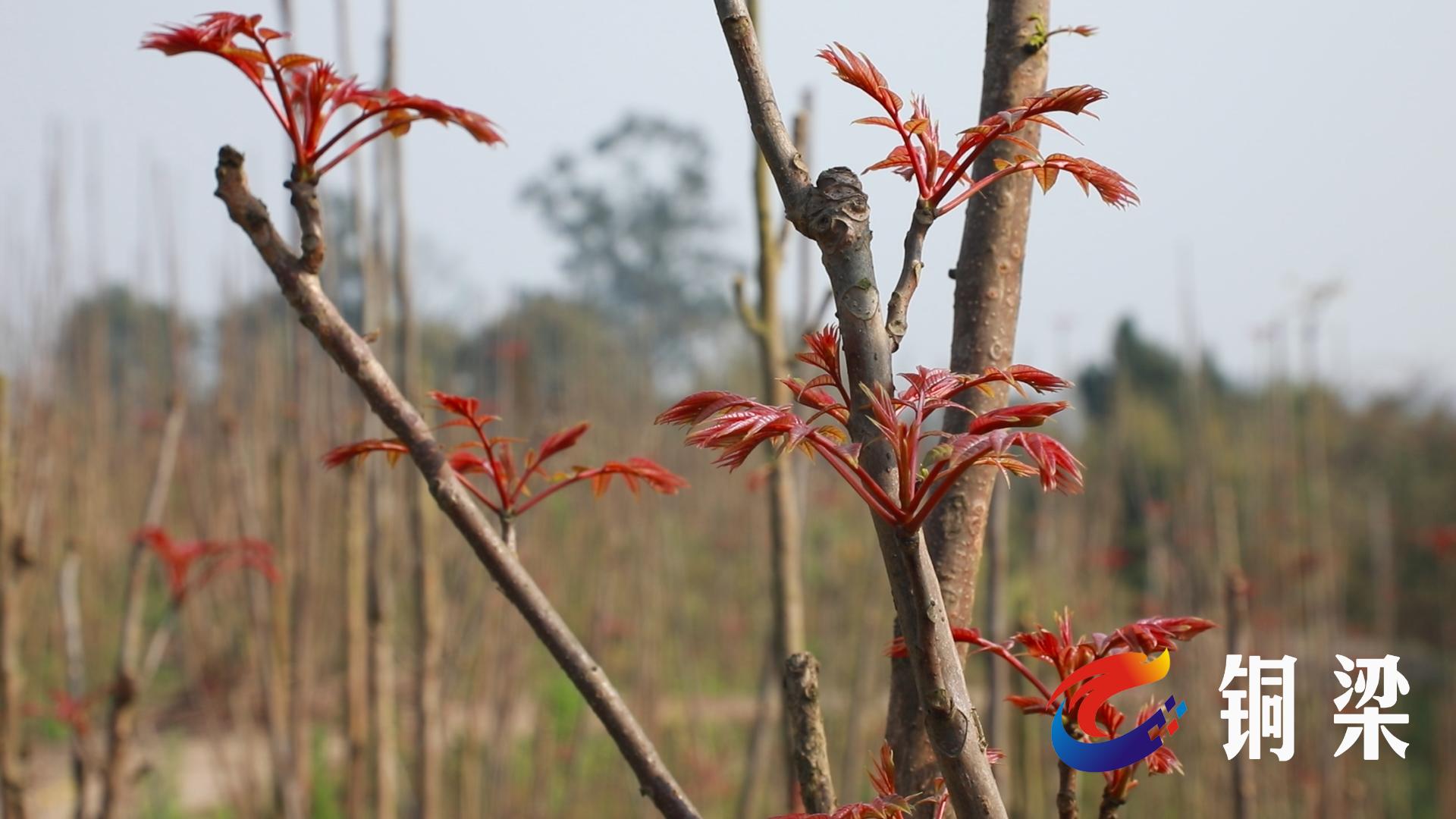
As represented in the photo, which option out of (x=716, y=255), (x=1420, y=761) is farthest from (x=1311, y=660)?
(x=716, y=255)

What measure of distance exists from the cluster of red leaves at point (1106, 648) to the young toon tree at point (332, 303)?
0.13 metres

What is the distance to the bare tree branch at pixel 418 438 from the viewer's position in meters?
0.50

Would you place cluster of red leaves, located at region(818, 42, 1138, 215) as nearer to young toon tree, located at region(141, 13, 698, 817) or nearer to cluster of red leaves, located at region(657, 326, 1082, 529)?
cluster of red leaves, located at region(657, 326, 1082, 529)

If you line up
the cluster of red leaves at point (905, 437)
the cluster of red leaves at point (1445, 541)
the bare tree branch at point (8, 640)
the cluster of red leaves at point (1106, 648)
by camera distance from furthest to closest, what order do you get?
the cluster of red leaves at point (1445, 541) → the bare tree branch at point (8, 640) → the cluster of red leaves at point (1106, 648) → the cluster of red leaves at point (905, 437)

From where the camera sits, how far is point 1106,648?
0.49 metres

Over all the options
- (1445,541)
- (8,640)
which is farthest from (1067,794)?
(1445,541)

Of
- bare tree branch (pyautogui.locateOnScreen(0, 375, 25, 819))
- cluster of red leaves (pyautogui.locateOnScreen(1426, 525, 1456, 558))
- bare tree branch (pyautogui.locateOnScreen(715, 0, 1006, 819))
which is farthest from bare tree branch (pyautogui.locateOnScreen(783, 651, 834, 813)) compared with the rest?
cluster of red leaves (pyautogui.locateOnScreen(1426, 525, 1456, 558))

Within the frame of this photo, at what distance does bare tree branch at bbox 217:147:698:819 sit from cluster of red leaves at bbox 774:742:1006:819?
0.28 feet

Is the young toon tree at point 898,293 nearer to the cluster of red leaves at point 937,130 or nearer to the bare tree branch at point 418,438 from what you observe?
the cluster of red leaves at point 937,130

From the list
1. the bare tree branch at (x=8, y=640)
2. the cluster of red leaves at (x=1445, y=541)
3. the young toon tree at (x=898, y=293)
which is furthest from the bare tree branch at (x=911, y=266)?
the cluster of red leaves at (x=1445, y=541)

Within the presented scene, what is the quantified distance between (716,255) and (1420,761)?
11095 millimetres

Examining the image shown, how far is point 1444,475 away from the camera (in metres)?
5.74

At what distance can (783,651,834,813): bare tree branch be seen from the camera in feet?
1.75

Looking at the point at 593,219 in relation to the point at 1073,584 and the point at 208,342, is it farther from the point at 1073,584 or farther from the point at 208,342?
the point at 1073,584
